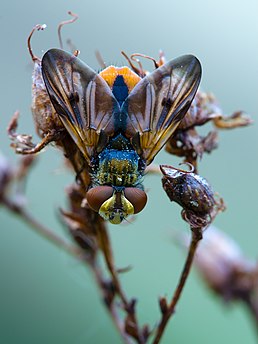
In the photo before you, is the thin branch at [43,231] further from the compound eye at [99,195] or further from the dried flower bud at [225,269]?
the compound eye at [99,195]

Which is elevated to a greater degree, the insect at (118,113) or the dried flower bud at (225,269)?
the insect at (118,113)

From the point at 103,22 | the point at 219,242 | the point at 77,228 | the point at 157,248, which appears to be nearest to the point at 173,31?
the point at 103,22

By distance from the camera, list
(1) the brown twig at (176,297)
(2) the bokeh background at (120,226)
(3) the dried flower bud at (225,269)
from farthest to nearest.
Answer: (2) the bokeh background at (120,226) < (3) the dried flower bud at (225,269) < (1) the brown twig at (176,297)

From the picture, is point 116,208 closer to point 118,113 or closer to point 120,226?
point 118,113

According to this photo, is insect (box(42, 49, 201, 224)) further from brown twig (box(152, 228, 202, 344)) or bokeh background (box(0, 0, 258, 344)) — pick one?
bokeh background (box(0, 0, 258, 344))

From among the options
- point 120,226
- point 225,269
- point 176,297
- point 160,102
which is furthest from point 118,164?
point 120,226

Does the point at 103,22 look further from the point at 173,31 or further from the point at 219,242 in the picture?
the point at 219,242

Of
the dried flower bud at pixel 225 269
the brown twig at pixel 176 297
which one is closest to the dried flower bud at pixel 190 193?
the brown twig at pixel 176 297
